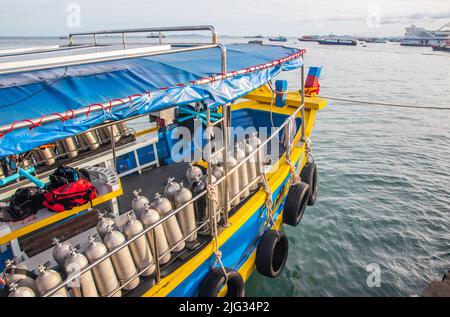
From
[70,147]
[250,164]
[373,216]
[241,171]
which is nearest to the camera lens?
[241,171]

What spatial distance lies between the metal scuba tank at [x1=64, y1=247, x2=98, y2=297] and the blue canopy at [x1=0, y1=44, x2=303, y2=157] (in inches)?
43.6

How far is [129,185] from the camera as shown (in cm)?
549

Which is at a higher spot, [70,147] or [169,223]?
[70,147]

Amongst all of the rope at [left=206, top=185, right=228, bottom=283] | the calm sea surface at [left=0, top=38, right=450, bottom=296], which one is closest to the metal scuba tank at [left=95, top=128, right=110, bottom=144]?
the rope at [left=206, top=185, right=228, bottom=283]

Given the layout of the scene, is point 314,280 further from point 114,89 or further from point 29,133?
point 29,133

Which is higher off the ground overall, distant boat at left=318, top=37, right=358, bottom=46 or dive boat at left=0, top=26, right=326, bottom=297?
distant boat at left=318, top=37, right=358, bottom=46

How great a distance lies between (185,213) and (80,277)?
1.27 metres

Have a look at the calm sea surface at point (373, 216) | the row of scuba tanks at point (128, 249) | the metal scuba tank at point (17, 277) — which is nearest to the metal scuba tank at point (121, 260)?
the row of scuba tanks at point (128, 249)

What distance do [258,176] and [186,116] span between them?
2.82m

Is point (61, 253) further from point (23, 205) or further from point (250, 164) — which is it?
point (250, 164)

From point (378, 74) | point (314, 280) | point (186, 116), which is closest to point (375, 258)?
point (314, 280)

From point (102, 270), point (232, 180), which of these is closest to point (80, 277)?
point (102, 270)

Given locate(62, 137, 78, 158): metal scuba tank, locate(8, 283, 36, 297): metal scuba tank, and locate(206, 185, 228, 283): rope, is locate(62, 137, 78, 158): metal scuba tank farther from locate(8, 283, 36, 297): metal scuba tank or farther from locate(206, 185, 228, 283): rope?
locate(8, 283, 36, 297): metal scuba tank

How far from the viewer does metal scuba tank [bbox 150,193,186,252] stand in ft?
11.1
